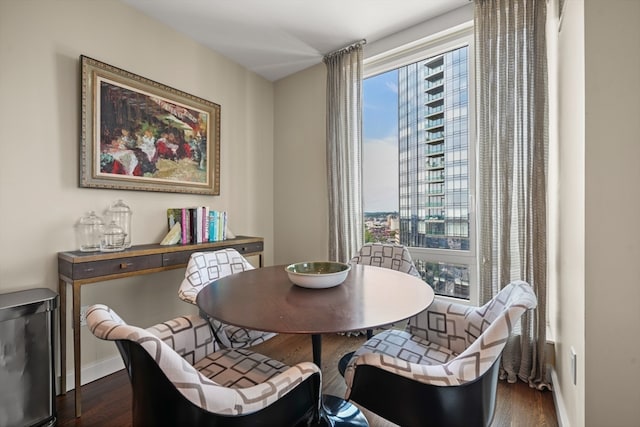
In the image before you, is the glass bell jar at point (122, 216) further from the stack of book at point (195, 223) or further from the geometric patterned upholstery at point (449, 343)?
the geometric patterned upholstery at point (449, 343)

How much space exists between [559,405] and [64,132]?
3438 millimetres

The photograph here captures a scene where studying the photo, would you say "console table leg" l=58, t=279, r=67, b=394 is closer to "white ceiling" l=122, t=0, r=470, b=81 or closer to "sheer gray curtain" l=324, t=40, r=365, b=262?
"sheer gray curtain" l=324, t=40, r=365, b=262

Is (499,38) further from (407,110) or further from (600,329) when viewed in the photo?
(600,329)

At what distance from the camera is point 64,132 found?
188cm

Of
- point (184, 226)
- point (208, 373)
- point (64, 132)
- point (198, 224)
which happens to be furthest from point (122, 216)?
point (208, 373)

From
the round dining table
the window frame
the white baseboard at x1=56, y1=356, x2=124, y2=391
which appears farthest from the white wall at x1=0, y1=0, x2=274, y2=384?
the window frame

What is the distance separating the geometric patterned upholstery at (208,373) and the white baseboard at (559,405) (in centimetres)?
141

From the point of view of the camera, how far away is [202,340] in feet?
4.38

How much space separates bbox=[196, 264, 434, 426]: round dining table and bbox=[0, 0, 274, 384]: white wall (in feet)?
3.87

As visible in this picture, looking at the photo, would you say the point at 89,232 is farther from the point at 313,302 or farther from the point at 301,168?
the point at 301,168

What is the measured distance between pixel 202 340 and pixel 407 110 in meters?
2.43


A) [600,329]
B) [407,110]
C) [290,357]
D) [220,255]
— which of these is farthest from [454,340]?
[407,110]

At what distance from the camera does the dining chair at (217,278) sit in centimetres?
150

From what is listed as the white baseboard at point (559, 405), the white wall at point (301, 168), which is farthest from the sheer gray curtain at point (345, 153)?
the white baseboard at point (559, 405)
